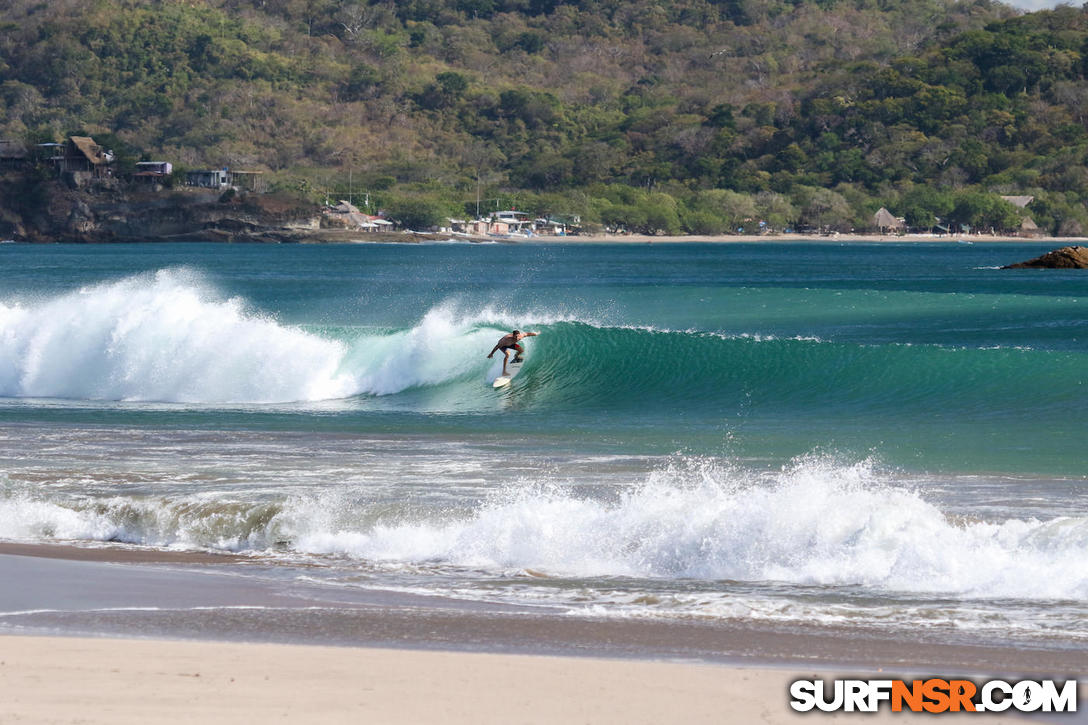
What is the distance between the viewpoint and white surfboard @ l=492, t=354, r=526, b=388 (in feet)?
73.0

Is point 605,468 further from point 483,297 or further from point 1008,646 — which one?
point 483,297

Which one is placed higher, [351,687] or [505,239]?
[505,239]

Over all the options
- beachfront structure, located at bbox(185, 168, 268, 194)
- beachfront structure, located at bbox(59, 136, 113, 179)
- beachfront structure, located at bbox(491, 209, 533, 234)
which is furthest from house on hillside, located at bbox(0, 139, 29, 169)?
beachfront structure, located at bbox(491, 209, 533, 234)

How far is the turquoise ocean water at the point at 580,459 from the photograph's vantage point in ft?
31.9

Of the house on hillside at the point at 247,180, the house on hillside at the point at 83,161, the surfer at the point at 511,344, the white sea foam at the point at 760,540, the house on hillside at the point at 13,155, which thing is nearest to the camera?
the white sea foam at the point at 760,540

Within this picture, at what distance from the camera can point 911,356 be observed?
72.4ft

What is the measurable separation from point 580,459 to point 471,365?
8.33 metres

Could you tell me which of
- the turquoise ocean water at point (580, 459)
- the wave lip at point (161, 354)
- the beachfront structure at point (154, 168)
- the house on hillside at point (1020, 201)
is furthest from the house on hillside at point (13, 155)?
the wave lip at point (161, 354)

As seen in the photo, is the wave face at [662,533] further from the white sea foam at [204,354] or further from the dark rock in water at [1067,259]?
the dark rock in water at [1067,259]

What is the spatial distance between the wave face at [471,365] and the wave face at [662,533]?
7.94m

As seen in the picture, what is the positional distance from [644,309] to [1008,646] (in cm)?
3903

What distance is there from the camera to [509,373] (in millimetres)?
22719

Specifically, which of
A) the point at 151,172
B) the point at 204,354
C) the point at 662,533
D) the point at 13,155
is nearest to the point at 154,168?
the point at 151,172

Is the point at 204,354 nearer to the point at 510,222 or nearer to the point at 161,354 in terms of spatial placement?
the point at 161,354
